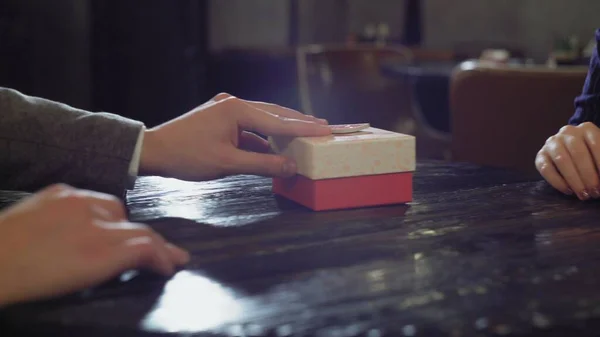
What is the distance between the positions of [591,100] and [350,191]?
684 mm

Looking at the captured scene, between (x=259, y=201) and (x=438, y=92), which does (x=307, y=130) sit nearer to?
(x=259, y=201)

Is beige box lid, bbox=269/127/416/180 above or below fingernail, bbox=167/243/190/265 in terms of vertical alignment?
above

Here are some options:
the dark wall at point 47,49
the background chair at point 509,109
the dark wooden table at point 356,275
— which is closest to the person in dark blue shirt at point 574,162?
the dark wooden table at point 356,275

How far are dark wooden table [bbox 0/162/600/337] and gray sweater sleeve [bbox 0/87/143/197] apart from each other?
0.06 metres

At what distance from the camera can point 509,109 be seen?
211cm

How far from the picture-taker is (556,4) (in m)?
5.16

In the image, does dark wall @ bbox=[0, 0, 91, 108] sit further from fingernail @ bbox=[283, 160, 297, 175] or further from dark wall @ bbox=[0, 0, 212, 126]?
fingernail @ bbox=[283, 160, 297, 175]

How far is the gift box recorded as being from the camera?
93 cm

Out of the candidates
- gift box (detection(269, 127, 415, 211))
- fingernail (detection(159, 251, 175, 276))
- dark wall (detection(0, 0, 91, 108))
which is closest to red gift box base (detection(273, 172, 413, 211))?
gift box (detection(269, 127, 415, 211))

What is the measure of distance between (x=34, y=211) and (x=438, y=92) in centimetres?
394

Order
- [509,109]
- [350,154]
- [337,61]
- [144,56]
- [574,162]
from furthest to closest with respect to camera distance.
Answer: [144,56]
[337,61]
[509,109]
[574,162]
[350,154]

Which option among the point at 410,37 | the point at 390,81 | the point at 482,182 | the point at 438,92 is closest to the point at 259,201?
the point at 482,182

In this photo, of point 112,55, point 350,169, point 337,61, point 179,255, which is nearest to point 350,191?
point 350,169

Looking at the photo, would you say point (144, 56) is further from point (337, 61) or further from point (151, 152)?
point (151, 152)
